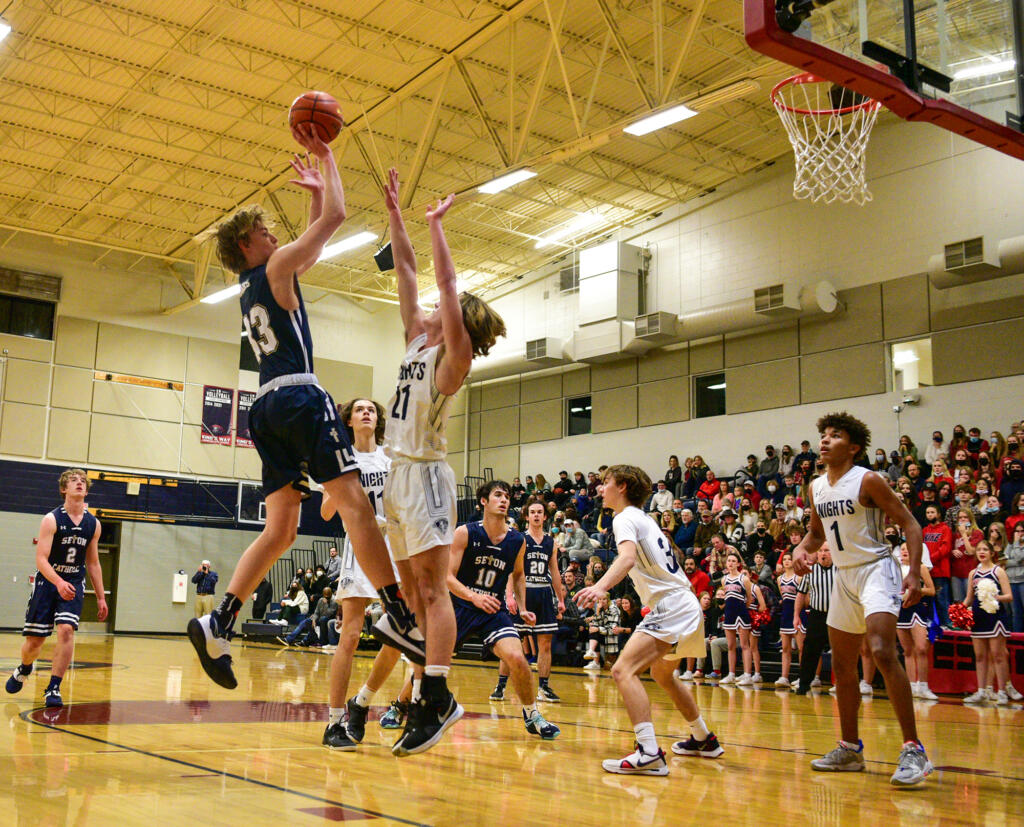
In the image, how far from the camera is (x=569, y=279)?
2652 centimetres

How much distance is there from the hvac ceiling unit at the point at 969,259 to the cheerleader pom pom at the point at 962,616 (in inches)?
324

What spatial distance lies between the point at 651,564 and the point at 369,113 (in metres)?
15.7

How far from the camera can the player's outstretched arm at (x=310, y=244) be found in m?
4.42

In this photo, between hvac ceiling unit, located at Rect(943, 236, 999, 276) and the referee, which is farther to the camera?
hvac ceiling unit, located at Rect(943, 236, 999, 276)

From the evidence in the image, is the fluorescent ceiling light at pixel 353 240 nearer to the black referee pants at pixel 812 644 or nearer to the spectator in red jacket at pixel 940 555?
the spectator in red jacket at pixel 940 555

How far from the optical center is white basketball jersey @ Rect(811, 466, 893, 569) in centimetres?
549

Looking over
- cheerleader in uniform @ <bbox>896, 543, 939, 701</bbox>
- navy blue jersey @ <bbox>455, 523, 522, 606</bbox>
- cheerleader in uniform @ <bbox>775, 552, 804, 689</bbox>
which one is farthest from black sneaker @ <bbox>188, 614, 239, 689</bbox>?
Result: cheerleader in uniform @ <bbox>775, 552, 804, 689</bbox>

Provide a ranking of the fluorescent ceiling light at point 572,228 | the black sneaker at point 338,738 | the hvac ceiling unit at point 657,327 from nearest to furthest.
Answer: the black sneaker at point 338,738 → the hvac ceiling unit at point 657,327 → the fluorescent ceiling light at point 572,228

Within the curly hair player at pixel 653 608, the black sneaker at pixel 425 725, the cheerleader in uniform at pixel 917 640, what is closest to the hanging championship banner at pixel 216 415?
the cheerleader in uniform at pixel 917 640

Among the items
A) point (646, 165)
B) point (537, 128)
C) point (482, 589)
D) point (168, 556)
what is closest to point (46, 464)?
point (168, 556)

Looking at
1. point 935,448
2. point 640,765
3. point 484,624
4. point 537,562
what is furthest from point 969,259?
point 640,765

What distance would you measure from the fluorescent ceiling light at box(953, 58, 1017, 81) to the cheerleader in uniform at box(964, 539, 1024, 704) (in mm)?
7229

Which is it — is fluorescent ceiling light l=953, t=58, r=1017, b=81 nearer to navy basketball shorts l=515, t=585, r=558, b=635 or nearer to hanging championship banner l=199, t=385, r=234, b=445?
navy basketball shorts l=515, t=585, r=558, b=635

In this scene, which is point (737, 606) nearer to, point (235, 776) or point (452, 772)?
point (452, 772)
